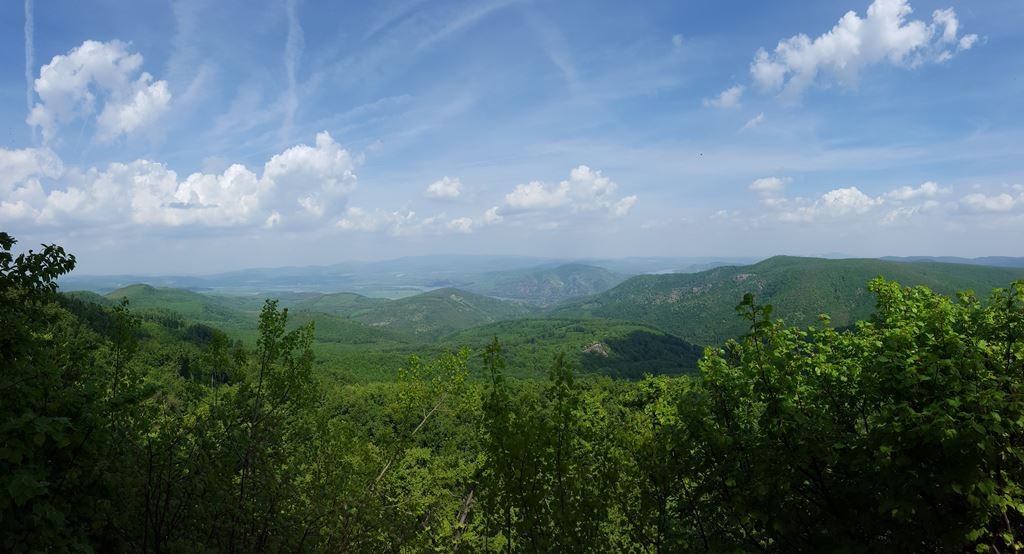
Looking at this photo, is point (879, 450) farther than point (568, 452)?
No

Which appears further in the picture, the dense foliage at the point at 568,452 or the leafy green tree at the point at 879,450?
the dense foliage at the point at 568,452

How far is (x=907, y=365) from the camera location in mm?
6195

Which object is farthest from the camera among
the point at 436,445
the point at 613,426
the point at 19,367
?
the point at 436,445

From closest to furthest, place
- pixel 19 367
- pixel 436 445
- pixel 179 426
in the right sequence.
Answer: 1. pixel 19 367
2. pixel 179 426
3. pixel 436 445

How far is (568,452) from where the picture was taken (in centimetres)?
704

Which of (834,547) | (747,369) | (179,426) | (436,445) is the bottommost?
(436,445)

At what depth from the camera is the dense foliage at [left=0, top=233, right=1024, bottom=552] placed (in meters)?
5.19

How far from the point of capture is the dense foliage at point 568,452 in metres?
5.19

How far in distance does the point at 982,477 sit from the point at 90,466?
10.4m

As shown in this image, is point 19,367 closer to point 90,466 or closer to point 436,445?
point 90,466

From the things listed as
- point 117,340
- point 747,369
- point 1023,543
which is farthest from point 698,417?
point 117,340

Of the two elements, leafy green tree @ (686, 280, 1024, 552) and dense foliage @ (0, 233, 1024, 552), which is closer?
leafy green tree @ (686, 280, 1024, 552)

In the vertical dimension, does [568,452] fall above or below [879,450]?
below

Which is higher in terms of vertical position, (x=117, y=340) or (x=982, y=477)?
(x=117, y=340)
